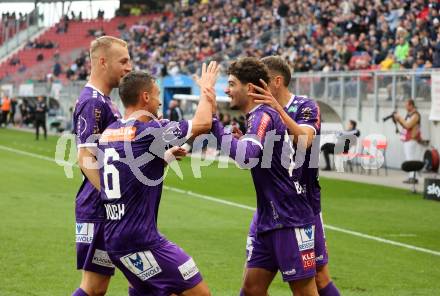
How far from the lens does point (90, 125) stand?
7613 mm

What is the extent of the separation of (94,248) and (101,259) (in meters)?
0.11

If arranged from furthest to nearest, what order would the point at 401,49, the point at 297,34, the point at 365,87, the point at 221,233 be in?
the point at 297,34, the point at 401,49, the point at 365,87, the point at 221,233

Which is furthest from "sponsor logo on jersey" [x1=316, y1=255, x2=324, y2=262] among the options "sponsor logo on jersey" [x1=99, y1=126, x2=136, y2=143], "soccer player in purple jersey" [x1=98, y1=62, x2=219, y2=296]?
"sponsor logo on jersey" [x1=99, y1=126, x2=136, y2=143]

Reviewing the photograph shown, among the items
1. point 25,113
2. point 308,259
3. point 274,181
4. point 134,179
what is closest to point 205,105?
point 134,179

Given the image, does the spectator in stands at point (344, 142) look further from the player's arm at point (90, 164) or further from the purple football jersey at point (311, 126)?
the player's arm at point (90, 164)

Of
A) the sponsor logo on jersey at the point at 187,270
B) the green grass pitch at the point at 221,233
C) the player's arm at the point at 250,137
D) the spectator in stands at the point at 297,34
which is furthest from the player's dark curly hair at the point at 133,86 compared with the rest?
the spectator in stands at the point at 297,34

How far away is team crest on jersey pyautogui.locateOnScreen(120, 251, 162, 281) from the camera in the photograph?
6816 mm

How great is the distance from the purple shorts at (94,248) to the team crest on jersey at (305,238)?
148 cm

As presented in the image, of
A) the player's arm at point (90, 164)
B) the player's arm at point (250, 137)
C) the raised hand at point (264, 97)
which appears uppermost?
the raised hand at point (264, 97)

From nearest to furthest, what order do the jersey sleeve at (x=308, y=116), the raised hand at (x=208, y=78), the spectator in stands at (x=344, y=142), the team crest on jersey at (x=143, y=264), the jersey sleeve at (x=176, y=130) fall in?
the team crest on jersey at (x=143, y=264) → the jersey sleeve at (x=176, y=130) → the raised hand at (x=208, y=78) → the jersey sleeve at (x=308, y=116) → the spectator in stands at (x=344, y=142)

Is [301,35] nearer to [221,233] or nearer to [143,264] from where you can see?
[221,233]

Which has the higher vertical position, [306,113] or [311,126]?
[306,113]

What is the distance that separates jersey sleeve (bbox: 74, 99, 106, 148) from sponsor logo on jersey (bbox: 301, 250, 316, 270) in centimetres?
181

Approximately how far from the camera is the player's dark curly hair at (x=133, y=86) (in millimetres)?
6910
